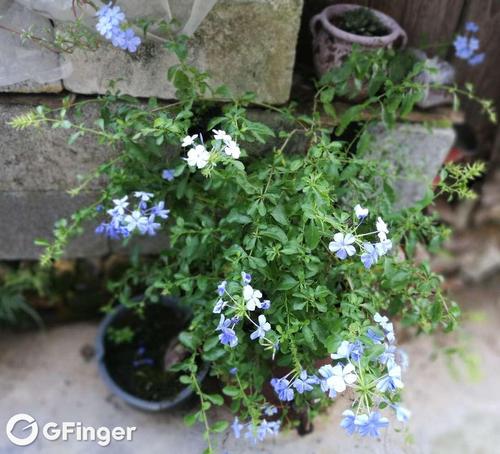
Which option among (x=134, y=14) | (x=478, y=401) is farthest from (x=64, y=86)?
(x=478, y=401)

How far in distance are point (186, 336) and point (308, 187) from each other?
62 cm

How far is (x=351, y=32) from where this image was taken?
1951mm

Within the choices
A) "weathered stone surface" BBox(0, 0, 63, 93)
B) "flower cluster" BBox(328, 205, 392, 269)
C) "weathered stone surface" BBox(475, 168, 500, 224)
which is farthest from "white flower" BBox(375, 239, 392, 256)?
"weathered stone surface" BBox(475, 168, 500, 224)

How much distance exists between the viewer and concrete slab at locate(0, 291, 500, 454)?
2154 mm

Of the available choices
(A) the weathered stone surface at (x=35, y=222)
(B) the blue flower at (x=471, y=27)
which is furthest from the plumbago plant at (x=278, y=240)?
(B) the blue flower at (x=471, y=27)

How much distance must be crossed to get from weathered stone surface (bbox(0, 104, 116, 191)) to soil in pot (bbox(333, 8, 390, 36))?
937 mm

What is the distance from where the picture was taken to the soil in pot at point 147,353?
2.25 meters

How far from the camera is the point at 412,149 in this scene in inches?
87.7

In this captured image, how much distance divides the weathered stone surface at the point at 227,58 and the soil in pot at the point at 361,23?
0.82 ft

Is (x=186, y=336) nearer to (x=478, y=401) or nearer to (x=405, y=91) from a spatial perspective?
(x=405, y=91)

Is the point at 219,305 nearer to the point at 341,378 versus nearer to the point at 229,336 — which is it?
the point at 229,336

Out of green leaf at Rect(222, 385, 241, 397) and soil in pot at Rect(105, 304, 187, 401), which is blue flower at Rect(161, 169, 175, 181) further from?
soil in pot at Rect(105, 304, 187, 401)

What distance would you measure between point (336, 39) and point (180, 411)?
1.55 meters

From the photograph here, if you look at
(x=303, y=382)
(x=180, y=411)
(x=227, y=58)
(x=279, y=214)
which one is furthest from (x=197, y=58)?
(x=180, y=411)
